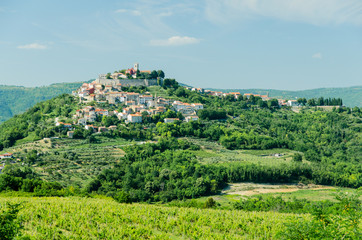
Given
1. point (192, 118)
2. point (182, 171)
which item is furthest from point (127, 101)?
point (182, 171)

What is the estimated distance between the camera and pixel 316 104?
10050cm

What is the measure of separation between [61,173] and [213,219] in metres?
28.0

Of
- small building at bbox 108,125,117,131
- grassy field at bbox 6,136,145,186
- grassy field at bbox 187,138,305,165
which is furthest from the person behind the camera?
small building at bbox 108,125,117,131

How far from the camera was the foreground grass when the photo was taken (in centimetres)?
1744

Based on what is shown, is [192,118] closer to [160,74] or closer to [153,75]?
[153,75]

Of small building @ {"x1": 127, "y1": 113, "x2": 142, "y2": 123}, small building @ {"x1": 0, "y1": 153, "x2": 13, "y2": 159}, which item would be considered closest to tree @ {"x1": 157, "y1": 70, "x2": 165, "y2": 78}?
small building @ {"x1": 127, "y1": 113, "x2": 142, "y2": 123}

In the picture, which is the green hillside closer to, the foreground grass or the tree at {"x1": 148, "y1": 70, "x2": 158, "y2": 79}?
the foreground grass

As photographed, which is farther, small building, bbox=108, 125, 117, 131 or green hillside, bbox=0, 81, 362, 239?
small building, bbox=108, 125, 117, 131

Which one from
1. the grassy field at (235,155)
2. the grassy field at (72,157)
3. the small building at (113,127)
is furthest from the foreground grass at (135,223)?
the small building at (113,127)

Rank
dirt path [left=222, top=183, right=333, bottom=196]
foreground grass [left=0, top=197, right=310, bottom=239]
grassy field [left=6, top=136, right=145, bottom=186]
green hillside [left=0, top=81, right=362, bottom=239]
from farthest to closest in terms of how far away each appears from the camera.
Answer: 1. grassy field [left=6, top=136, right=145, bottom=186]
2. dirt path [left=222, top=183, right=333, bottom=196]
3. green hillside [left=0, top=81, right=362, bottom=239]
4. foreground grass [left=0, top=197, right=310, bottom=239]

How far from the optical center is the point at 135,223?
65.5 feet

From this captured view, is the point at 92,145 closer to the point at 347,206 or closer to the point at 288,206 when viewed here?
the point at 288,206

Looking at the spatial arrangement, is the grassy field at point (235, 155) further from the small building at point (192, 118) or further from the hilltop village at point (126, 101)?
the hilltop village at point (126, 101)

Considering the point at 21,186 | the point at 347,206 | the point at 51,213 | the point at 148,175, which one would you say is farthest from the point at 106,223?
the point at 148,175
